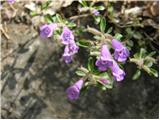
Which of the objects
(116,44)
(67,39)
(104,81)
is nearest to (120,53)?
(116,44)

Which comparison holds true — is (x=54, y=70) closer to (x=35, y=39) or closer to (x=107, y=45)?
(x=35, y=39)

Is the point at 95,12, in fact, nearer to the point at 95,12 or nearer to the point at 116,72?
the point at 95,12

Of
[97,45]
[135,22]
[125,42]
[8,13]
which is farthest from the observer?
[8,13]

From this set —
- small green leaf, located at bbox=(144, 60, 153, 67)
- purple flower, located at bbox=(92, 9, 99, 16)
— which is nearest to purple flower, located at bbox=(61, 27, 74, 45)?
purple flower, located at bbox=(92, 9, 99, 16)

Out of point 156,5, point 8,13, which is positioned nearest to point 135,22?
point 156,5

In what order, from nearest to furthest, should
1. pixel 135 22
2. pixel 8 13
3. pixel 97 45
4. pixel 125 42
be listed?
pixel 97 45, pixel 125 42, pixel 135 22, pixel 8 13

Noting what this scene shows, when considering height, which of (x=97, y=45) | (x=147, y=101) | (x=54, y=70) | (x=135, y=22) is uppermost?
(x=97, y=45)

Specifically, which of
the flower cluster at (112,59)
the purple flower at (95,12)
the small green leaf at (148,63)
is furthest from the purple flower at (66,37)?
the small green leaf at (148,63)
